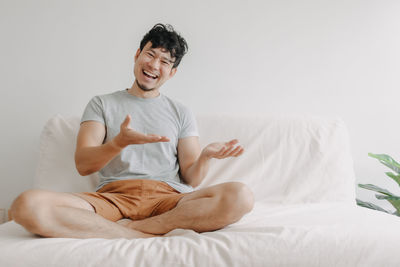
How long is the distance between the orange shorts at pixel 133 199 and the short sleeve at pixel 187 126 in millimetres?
290

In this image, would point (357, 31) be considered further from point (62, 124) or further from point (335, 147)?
point (62, 124)

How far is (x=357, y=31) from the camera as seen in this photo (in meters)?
2.32

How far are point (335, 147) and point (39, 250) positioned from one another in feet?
4.47

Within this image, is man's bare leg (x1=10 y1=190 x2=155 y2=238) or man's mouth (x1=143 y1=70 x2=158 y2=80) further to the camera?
man's mouth (x1=143 y1=70 x2=158 y2=80)

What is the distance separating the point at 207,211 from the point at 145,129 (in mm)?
575

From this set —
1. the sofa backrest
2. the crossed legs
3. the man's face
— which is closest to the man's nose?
the man's face

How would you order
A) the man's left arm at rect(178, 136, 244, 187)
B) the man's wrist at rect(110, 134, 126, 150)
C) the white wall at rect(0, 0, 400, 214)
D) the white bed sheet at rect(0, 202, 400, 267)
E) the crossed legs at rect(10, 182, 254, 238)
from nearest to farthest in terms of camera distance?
the white bed sheet at rect(0, 202, 400, 267)
the crossed legs at rect(10, 182, 254, 238)
the man's wrist at rect(110, 134, 126, 150)
the man's left arm at rect(178, 136, 244, 187)
the white wall at rect(0, 0, 400, 214)

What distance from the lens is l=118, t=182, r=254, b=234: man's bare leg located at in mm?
1266

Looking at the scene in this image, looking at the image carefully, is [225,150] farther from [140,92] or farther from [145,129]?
[140,92]

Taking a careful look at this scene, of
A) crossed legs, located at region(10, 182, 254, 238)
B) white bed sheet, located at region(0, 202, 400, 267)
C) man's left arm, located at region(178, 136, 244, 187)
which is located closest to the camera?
white bed sheet, located at region(0, 202, 400, 267)

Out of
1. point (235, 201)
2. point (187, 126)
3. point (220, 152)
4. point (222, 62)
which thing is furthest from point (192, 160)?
point (222, 62)

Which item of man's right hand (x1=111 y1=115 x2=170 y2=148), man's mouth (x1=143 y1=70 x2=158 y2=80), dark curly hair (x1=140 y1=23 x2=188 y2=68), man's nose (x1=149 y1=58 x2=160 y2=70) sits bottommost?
man's right hand (x1=111 y1=115 x2=170 y2=148)

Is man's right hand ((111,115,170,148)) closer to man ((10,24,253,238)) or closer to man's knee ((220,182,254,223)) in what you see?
man ((10,24,253,238))

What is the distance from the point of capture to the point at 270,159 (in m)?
1.87
